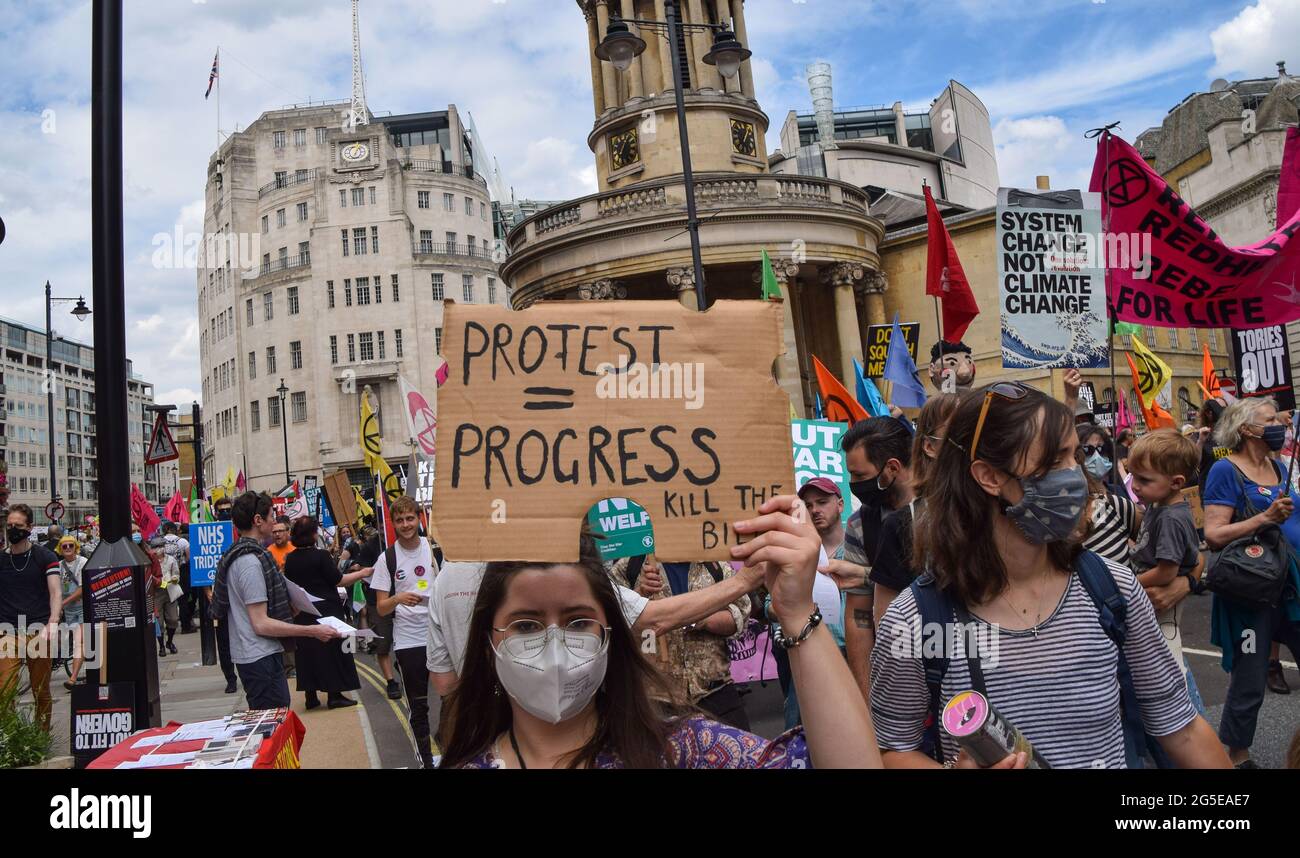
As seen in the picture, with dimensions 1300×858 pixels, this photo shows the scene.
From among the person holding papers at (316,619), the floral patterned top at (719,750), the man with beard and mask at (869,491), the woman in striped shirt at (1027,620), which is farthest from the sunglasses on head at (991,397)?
the person holding papers at (316,619)

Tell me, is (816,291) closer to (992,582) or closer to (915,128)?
(992,582)

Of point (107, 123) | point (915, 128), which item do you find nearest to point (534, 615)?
point (107, 123)

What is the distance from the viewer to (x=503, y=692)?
241cm

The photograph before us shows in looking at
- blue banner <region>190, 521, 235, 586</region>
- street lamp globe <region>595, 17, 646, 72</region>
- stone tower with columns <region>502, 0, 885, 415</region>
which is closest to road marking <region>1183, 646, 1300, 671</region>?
street lamp globe <region>595, 17, 646, 72</region>

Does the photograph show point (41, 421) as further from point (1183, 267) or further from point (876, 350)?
point (1183, 267)

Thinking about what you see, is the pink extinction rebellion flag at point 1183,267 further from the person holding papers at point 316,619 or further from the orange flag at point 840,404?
the person holding papers at point 316,619

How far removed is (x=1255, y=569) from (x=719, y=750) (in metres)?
4.70

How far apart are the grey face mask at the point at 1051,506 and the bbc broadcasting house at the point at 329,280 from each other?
66.5 m

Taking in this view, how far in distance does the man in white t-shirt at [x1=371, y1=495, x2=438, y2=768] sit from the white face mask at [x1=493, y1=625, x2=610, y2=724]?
15.8 ft

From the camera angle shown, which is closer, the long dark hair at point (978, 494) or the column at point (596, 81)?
the long dark hair at point (978, 494)

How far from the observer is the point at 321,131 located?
255ft

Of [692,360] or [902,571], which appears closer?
[692,360]

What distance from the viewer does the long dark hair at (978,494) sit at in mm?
2734
